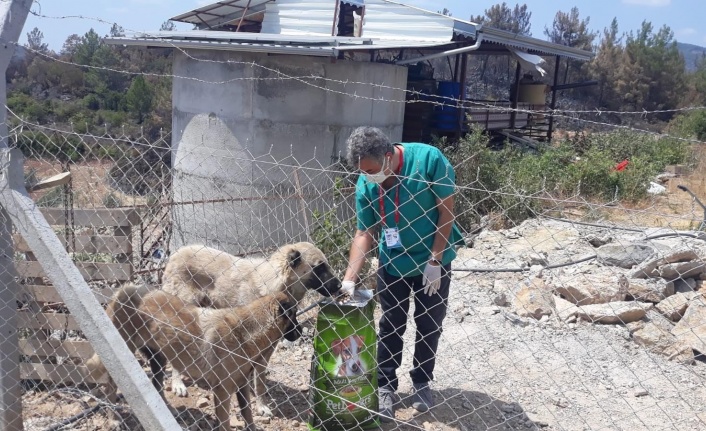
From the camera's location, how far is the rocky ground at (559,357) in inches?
160

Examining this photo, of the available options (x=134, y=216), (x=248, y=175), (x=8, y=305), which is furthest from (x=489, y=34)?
(x=8, y=305)

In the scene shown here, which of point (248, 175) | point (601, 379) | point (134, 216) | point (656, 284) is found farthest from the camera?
point (248, 175)

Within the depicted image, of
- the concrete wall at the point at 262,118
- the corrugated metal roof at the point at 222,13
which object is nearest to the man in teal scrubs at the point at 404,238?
the concrete wall at the point at 262,118

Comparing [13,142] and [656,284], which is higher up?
[13,142]

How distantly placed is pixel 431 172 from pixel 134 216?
1.87m

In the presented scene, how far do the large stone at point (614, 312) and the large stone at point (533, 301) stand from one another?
31 cm

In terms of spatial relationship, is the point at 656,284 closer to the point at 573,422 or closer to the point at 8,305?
the point at 573,422

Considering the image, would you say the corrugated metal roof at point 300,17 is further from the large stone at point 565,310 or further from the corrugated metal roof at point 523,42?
the large stone at point 565,310

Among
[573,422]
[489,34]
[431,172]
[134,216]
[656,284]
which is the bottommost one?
[573,422]

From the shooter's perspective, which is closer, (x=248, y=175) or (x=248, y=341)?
(x=248, y=341)

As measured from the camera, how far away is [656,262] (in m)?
6.00

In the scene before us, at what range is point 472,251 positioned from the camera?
325 inches

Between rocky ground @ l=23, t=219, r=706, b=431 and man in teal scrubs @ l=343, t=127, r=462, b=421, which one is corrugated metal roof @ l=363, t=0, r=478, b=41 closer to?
rocky ground @ l=23, t=219, r=706, b=431

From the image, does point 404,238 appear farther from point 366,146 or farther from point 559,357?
point 559,357
